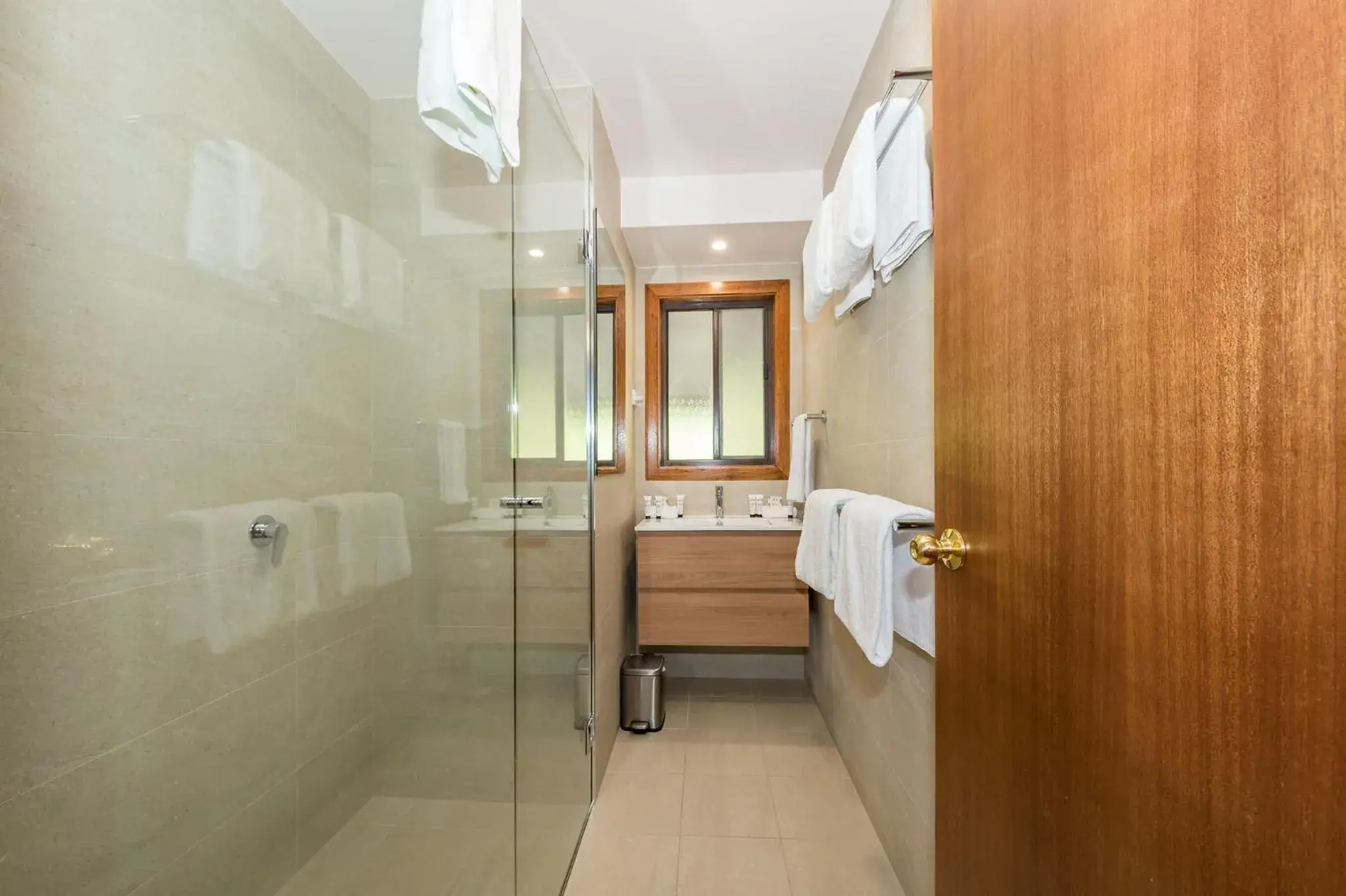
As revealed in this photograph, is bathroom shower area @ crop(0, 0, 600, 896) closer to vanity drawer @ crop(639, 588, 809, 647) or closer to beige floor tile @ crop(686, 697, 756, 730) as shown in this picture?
vanity drawer @ crop(639, 588, 809, 647)

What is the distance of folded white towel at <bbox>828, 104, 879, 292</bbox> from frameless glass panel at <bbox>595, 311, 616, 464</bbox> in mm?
934

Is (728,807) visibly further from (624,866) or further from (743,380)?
(743,380)

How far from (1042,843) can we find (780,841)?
132 centimetres

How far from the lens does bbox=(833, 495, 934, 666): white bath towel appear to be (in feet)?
3.95

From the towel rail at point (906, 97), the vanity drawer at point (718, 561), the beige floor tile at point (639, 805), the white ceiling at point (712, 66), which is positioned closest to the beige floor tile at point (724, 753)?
the beige floor tile at point (639, 805)

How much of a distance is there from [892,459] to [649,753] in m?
1.47

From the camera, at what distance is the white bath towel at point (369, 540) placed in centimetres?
82

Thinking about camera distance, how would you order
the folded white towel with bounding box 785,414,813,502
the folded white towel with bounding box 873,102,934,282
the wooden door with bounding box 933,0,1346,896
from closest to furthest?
the wooden door with bounding box 933,0,1346,896 → the folded white towel with bounding box 873,102,934,282 → the folded white towel with bounding box 785,414,813,502

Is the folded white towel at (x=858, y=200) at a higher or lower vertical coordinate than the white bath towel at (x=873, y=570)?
higher

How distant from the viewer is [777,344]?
2.89m

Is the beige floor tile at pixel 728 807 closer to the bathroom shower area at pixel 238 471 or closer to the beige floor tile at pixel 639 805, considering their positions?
the beige floor tile at pixel 639 805

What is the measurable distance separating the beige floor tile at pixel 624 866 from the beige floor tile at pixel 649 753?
35 cm

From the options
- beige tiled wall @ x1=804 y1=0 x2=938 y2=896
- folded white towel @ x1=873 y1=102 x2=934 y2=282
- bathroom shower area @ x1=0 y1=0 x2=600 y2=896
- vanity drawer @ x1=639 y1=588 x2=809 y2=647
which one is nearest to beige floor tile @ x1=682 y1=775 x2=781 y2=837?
beige tiled wall @ x1=804 y1=0 x2=938 y2=896

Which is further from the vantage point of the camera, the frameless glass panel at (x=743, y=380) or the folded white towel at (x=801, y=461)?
the frameless glass panel at (x=743, y=380)
